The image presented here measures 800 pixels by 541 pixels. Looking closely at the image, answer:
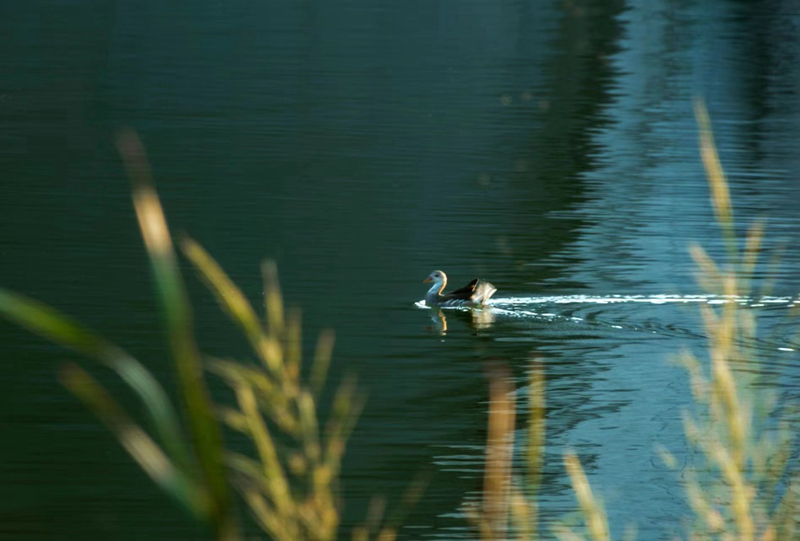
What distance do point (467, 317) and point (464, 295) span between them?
1.13 ft

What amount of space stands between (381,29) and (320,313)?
31.8 meters

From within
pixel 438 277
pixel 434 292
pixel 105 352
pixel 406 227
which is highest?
pixel 406 227

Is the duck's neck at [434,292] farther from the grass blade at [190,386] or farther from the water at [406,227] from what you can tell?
the grass blade at [190,386]

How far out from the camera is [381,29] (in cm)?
4281

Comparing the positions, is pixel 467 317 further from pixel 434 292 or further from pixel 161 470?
pixel 161 470

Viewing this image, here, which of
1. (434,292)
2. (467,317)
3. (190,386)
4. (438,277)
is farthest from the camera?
(438,277)

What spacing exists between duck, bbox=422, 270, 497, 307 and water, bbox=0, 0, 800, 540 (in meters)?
0.17

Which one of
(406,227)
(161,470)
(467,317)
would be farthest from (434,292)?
(161,470)

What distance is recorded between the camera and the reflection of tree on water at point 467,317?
469 inches

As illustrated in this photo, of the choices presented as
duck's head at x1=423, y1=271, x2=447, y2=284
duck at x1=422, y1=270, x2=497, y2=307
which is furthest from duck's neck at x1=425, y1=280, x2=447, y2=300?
duck's head at x1=423, y1=271, x2=447, y2=284

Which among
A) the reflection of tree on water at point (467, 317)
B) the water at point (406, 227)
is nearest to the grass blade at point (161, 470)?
the water at point (406, 227)

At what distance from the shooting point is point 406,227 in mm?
15828

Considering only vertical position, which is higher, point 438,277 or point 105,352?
point 438,277

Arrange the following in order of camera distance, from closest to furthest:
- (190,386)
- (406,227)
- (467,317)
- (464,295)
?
1. (190,386)
2. (464,295)
3. (467,317)
4. (406,227)
